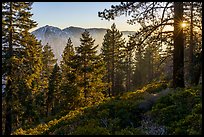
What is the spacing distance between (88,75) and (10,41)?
465 inches

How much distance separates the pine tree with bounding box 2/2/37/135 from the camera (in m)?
20.2

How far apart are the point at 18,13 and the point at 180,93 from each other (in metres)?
15.4

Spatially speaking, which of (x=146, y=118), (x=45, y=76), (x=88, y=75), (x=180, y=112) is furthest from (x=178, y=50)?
(x=45, y=76)

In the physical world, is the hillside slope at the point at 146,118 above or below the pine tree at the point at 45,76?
above

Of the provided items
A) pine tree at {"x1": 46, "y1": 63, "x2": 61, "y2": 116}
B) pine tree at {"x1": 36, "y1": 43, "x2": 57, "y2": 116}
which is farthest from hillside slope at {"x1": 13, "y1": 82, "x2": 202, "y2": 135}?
pine tree at {"x1": 46, "y1": 63, "x2": 61, "y2": 116}

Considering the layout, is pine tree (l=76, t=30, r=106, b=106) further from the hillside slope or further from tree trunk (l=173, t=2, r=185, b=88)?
the hillside slope

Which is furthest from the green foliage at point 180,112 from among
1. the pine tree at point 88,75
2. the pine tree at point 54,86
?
the pine tree at point 54,86

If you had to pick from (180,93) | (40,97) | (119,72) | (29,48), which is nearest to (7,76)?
(29,48)

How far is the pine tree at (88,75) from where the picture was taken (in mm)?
30188

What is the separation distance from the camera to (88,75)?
30.7 m

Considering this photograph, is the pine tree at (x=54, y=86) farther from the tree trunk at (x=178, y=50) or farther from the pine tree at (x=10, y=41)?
the tree trunk at (x=178, y=50)

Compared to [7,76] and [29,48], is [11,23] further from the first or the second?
[7,76]

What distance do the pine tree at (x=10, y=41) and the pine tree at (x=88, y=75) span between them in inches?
406

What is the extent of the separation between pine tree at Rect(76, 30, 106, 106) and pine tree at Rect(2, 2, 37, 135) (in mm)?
10309
